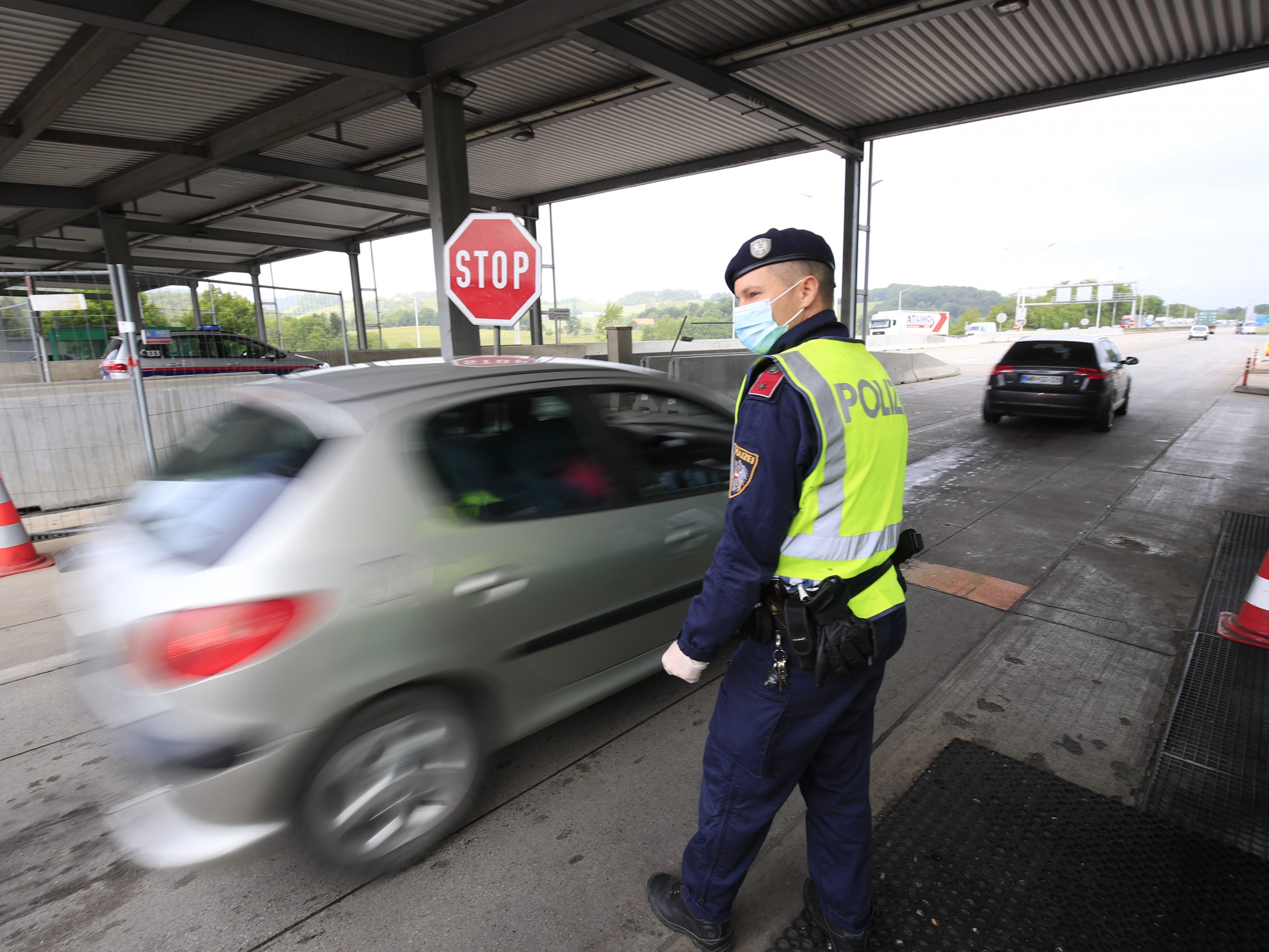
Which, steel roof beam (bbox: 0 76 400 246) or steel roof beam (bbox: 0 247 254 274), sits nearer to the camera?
steel roof beam (bbox: 0 76 400 246)

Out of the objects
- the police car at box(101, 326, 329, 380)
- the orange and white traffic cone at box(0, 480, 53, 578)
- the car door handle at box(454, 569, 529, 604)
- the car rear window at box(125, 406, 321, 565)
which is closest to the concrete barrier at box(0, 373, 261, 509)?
the orange and white traffic cone at box(0, 480, 53, 578)

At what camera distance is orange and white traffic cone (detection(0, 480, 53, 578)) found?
17.3 ft

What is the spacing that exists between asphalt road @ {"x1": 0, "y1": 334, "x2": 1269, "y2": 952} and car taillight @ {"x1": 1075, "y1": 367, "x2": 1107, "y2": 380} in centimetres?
Result: 695

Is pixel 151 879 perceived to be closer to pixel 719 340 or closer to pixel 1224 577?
pixel 1224 577

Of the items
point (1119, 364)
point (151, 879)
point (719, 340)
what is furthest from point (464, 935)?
point (719, 340)

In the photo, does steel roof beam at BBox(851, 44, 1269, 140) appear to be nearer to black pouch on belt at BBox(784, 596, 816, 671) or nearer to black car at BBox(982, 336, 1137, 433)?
black car at BBox(982, 336, 1137, 433)

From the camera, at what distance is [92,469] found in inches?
283

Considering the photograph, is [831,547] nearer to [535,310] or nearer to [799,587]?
[799,587]

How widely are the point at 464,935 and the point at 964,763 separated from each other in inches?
79.1

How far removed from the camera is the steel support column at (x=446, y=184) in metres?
8.88

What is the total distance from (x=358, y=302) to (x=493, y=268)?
23571 mm

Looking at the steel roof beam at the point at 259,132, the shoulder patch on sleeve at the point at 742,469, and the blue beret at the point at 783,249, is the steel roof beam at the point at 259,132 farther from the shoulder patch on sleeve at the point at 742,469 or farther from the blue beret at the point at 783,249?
the shoulder patch on sleeve at the point at 742,469

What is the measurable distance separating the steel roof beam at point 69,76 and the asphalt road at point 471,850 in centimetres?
698

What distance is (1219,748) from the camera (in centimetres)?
283
